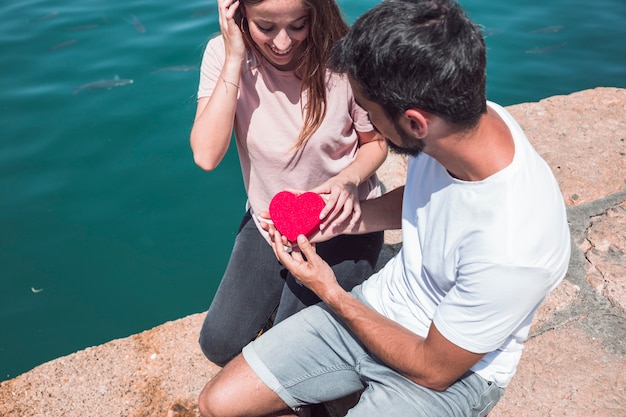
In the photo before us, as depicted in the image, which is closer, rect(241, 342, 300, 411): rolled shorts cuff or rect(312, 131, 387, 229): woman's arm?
rect(241, 342, 300, 411): rolled shorts cuff

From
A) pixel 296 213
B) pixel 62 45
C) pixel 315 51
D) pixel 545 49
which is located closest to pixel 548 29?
pixel 545 49

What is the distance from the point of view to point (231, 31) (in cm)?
235

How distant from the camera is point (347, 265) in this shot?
2.61 m

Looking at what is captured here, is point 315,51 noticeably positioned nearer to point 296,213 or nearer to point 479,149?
point 296,213

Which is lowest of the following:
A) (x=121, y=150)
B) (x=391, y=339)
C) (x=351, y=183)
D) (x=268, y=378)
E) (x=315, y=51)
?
(x=121, y=150)

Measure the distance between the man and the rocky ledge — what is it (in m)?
0.34

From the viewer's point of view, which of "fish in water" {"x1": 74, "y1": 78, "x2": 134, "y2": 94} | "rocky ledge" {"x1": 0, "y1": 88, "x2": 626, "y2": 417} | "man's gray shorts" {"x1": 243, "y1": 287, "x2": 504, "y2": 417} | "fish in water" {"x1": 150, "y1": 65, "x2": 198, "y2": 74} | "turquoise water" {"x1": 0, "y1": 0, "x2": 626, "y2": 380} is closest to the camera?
"man's gray shorts" {"x1": 243, "y1": 287, "x2": 504, "y2": 417}

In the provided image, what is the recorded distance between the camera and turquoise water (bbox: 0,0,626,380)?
391 centimetres

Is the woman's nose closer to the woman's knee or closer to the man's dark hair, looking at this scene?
the man's dark hair

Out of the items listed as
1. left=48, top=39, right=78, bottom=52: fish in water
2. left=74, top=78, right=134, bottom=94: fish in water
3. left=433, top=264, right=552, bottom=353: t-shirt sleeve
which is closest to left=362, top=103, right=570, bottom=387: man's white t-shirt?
left=433, top=264, right=552, bottom=353: t-shirt sleeve

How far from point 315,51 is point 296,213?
2.10ft

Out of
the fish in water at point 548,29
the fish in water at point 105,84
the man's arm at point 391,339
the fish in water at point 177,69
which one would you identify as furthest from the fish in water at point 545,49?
the man's arm at point 391,339

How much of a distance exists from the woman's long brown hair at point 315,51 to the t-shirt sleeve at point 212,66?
15 cm

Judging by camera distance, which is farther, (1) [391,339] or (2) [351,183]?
(2) [351,183]
